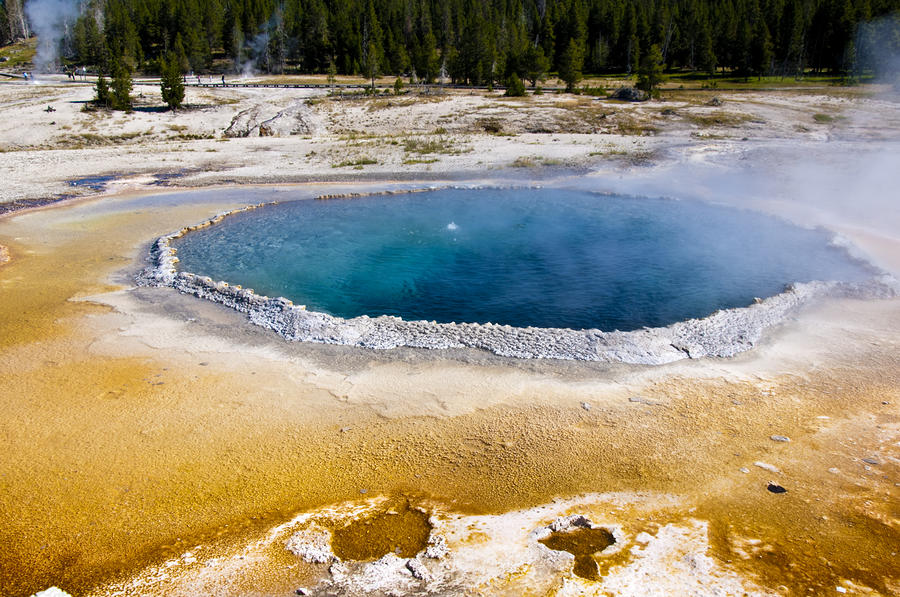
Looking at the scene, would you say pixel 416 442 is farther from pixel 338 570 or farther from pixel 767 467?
pixel 767 467

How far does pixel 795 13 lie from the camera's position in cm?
5334

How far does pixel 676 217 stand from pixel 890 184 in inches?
310

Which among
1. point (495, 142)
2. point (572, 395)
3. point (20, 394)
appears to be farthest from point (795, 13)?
point (20, 394)

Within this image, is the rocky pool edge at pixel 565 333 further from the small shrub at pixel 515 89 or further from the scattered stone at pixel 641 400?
the small shrub at pixel 515 89

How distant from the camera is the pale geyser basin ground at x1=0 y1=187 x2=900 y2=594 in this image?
16.7 feet

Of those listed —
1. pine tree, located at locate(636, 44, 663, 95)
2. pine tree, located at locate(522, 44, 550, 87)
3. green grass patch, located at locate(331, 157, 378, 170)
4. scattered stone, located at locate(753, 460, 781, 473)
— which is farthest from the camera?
pine tree, located at locate(522, 44, 550, 87)

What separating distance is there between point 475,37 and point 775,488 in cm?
5300

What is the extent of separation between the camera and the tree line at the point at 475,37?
52.1 m

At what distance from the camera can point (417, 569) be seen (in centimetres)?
471

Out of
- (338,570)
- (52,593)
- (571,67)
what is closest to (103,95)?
(571,67)

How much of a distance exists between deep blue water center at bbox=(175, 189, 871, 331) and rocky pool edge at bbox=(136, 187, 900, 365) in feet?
2.63

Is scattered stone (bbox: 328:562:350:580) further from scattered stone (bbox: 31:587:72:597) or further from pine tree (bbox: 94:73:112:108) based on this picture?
pine tree (bbox: 94:73:112:108)

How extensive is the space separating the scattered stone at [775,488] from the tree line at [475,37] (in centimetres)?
4482

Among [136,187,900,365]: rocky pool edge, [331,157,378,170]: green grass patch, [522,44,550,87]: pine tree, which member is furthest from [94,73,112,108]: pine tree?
[136,187,900,365]: rocky pool edge
